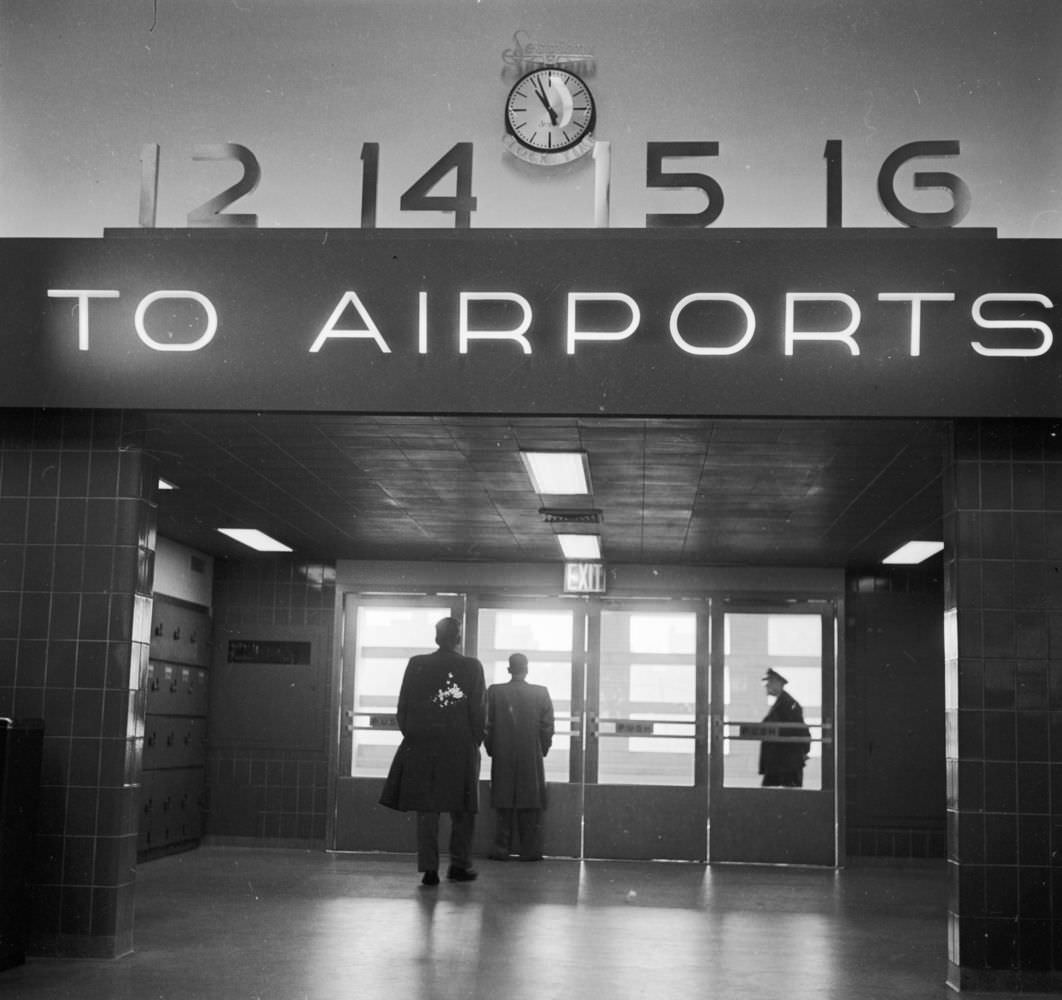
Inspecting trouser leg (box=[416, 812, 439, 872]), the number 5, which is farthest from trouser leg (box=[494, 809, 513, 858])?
the number 5

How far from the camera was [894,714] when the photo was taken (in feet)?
40.0

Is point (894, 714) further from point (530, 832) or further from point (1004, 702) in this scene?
point (1004, 702)

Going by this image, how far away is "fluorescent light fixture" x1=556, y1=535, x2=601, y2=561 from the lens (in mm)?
10531

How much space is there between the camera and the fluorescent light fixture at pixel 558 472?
7.34 metres

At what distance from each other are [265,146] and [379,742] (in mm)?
5872

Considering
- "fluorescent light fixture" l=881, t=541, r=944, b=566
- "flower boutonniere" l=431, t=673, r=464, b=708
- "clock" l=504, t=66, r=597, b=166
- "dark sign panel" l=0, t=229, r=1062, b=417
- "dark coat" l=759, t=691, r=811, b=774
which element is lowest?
"dark coat" l=759, t=691, r=811, b=774

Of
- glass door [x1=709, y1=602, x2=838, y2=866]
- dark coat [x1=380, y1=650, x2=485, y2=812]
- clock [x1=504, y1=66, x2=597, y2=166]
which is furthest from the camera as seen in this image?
glass door [x1=709, y1=602, x2=838, y2=866]

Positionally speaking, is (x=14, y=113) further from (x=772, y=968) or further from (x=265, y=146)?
(x=772, y=968)

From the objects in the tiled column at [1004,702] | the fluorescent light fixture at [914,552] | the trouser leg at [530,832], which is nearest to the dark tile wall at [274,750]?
the trouser leg at [530,832]

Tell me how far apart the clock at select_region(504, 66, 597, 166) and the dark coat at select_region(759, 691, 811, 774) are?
588cm

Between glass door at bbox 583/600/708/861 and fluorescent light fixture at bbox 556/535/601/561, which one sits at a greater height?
fluorescent light fixture at bbox 556/535/601/561

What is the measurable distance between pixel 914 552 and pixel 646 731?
281 cm

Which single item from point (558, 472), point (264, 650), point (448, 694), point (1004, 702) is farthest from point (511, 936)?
point (264, 650)

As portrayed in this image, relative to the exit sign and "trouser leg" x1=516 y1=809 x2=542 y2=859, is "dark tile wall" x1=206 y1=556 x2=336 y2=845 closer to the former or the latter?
"trouser leg" x1=516 y1=809 x2=542 y2=859
